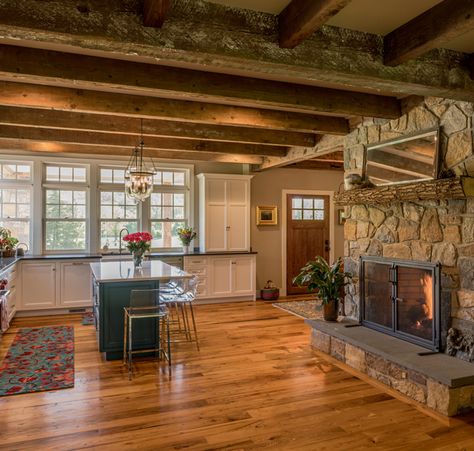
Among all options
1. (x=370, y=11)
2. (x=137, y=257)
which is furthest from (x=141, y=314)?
(x=370, y=11)

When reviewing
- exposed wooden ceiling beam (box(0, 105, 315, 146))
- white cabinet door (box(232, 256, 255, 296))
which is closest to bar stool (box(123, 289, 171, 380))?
exposed wooden ceiling beam (box(0, 105, 315, 146))

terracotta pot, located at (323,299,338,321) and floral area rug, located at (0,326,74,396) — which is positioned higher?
terracotta pot, located at (323,299,338,321)

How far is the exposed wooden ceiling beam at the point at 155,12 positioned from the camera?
1.96 meters

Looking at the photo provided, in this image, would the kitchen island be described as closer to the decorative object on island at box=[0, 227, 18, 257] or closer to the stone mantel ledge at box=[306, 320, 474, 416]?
the stone mantel ledge at box=[306, 320, 474, 416]

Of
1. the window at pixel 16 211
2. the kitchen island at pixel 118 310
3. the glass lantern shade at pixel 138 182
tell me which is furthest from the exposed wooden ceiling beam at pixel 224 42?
the window at pixel 16 211

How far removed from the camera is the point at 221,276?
704cm

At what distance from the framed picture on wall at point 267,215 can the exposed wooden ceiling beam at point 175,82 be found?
12.7 ft

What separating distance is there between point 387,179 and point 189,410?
2878 millimetres

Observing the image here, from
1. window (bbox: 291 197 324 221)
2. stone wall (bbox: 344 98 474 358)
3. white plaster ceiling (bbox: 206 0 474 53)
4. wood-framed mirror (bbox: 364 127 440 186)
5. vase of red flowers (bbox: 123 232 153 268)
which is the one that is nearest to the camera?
white plaster ceiling (bbox: 206 0 474 53)

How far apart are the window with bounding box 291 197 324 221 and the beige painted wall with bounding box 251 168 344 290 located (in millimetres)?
243

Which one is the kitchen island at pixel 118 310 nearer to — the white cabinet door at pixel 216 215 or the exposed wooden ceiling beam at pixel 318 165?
the white cabinet door at pixel 216 215

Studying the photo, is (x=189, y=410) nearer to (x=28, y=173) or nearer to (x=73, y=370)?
(x=73, y=370)

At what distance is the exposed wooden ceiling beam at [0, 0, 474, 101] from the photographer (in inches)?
80.4

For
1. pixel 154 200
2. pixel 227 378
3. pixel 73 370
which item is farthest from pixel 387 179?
pixel 154 200
